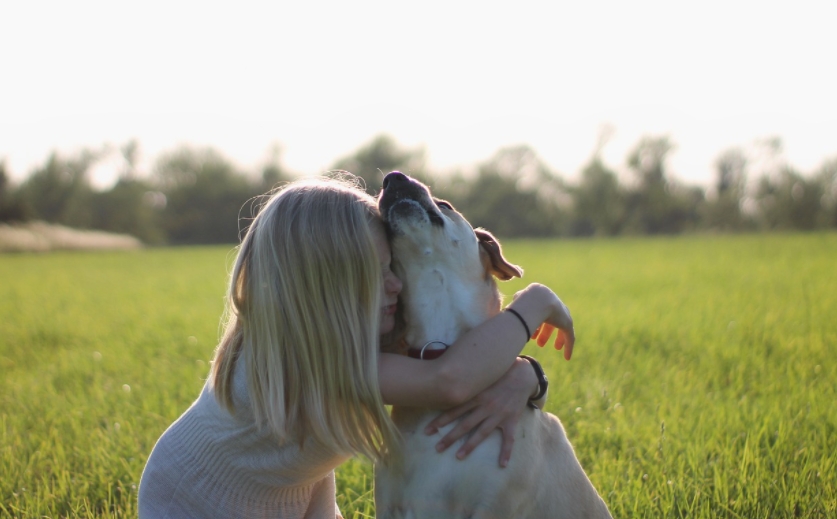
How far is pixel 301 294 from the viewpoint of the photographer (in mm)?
1941

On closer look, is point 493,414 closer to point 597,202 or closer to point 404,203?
point 404,203

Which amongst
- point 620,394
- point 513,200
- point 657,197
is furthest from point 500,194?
point 620,394

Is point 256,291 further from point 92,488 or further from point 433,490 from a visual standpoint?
point 92,488

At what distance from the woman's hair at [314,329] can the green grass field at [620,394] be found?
0.65 m

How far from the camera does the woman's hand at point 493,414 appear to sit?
1.85 meters

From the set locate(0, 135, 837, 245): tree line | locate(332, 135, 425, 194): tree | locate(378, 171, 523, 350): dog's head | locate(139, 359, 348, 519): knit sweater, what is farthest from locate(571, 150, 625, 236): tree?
locate(139, 359, 348, 519): knit sweater

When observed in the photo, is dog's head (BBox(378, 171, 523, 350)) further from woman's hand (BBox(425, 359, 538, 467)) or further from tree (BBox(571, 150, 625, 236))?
tree (BBox(571, 150, 625, 236))

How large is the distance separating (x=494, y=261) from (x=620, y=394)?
5.98 ft

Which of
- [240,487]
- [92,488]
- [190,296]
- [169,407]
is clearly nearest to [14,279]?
[190,296]

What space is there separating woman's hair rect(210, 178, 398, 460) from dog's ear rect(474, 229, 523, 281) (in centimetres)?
45

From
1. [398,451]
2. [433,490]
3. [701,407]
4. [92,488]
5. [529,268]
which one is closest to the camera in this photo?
[433,490]

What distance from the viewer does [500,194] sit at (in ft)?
98.1

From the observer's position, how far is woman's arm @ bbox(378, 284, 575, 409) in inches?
72.3

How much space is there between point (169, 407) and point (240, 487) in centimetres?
163
